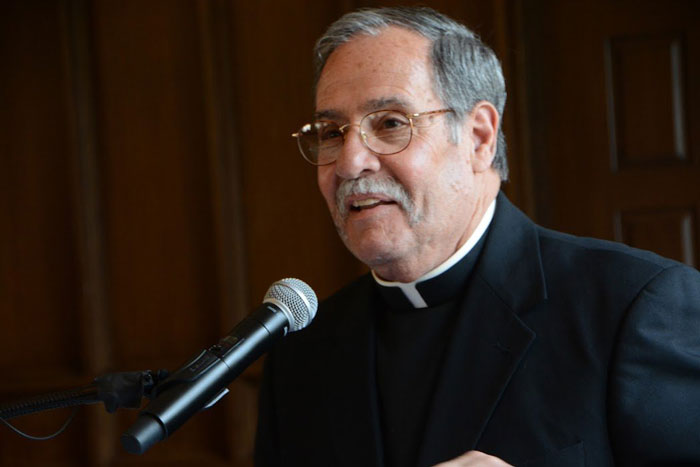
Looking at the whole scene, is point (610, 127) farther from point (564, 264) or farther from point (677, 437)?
point (677, 437)

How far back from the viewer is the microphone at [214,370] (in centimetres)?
102

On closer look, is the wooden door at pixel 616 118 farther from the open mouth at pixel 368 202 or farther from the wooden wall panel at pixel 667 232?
the open mouth at pixel 368 202

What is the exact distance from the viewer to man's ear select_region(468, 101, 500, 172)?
2000 mm

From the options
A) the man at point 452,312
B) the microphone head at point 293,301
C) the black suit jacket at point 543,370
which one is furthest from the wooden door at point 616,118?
the microphone head at point 293,301

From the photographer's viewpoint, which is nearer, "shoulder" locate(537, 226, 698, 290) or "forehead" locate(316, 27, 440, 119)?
"shoulder" locate(537, 226, 698, 290)

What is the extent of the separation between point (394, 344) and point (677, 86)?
180 cm

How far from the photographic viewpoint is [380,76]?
6.18 feet

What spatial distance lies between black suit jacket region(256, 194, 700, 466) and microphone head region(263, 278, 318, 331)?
1.96 ft

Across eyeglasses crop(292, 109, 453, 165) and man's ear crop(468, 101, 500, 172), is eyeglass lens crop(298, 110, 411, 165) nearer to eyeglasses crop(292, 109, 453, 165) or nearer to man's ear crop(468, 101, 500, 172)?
eyeglasses crop(292, 109, 453, 165)

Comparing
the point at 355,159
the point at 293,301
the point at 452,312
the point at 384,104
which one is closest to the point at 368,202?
the point at 355,159

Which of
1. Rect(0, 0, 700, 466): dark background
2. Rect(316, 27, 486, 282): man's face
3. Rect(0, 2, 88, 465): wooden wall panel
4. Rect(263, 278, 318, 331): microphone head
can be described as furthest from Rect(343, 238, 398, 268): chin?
Rect(0, 2, 88, 465): wooden wall panel

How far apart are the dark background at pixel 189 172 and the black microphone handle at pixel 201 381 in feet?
7.27

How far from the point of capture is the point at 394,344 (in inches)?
79.9

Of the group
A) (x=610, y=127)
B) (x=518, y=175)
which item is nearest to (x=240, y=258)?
(x=518, y=175)
